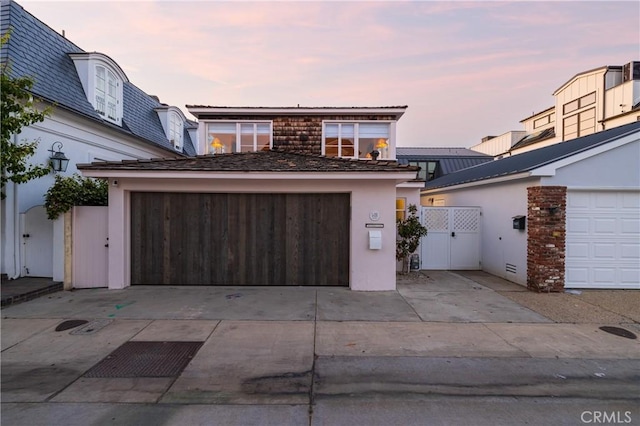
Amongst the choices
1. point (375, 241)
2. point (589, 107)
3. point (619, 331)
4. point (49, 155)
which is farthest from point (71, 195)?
point (589, 107)

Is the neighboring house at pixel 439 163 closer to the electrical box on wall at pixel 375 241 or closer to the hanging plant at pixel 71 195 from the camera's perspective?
the electrical box on wall at pixel 375 241

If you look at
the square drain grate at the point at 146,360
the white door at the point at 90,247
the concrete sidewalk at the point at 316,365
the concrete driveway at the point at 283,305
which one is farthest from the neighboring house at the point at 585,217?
the white door at the point at 90,247

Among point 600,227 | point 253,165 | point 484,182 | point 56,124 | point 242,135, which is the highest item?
point 242,135

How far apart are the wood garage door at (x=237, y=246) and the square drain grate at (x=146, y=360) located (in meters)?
3.41

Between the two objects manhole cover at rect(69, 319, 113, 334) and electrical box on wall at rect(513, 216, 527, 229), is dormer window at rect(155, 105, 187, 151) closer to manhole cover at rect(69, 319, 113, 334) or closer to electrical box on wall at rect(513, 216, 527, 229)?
manhole cover at rect(69, 319, 113, 334)

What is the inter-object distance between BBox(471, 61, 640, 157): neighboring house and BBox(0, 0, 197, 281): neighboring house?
85.2ft

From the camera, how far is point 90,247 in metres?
7.93

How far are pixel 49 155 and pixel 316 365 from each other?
377 inches

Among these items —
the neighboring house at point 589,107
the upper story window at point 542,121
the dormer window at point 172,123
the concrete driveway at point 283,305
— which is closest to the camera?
the concrete driveway at point 283,305

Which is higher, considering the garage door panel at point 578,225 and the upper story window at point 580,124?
the upper story window at point 580,124

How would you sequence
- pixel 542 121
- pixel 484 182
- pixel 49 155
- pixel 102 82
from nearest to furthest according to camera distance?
pixel 49 155 < pixel 484 182 < pixel 102 82 < pixel 542 121

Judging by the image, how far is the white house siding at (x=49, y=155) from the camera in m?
7.96

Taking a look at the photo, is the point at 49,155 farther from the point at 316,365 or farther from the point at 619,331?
the point at 619,331

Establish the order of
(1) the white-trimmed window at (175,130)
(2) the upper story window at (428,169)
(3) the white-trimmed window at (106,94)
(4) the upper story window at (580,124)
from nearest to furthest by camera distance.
Result: 1. (3) the white-trimmed window at (106,94)
2. (1) the white-trimmed window at (175,130)
3. (2) the upper story window at (428,169)
4. (4) the upper story window at (580,124)
